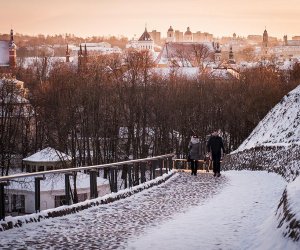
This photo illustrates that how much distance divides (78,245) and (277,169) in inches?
569

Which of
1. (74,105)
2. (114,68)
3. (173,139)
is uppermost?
(114,68)

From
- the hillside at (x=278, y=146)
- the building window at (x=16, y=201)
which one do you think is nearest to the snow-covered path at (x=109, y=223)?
the building window at (x=16, y=201)

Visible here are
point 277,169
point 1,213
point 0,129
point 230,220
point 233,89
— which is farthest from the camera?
point 233,89

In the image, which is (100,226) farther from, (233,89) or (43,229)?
(233,89)

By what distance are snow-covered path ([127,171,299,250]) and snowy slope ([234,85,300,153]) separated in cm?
1245

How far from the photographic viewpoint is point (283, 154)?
72.4 ft

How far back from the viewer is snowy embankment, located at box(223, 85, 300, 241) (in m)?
8.24

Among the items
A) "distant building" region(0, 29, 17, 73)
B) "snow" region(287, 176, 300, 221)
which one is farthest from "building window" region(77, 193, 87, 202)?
"distant building" region(0, 29, 17, 73)

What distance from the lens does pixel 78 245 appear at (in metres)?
9.27

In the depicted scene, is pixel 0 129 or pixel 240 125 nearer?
pixel 0 129

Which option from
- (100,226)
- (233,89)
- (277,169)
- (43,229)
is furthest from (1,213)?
(233,89)

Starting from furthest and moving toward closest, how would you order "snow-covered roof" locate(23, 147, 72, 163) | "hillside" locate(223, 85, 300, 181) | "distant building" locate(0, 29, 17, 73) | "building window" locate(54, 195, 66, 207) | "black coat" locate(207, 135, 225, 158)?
"distant building" locate(0, 29, 17, 73)
"snow-covered roof" locate(23, 147, 72, 163)
"black coat" locate(207, 135, 225, 158)
"hillside" locate(223, 85, 300, 181)
"building window" locate(54, 195, 66, 207)

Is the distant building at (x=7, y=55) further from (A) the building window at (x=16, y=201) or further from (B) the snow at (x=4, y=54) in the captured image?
(A) the building window at (x=16, y=201)

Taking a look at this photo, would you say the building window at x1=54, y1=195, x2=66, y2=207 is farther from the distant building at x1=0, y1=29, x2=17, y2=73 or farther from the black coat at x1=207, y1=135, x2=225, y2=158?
the distant building at x1=0, y1=29, x2=17, y2=73
